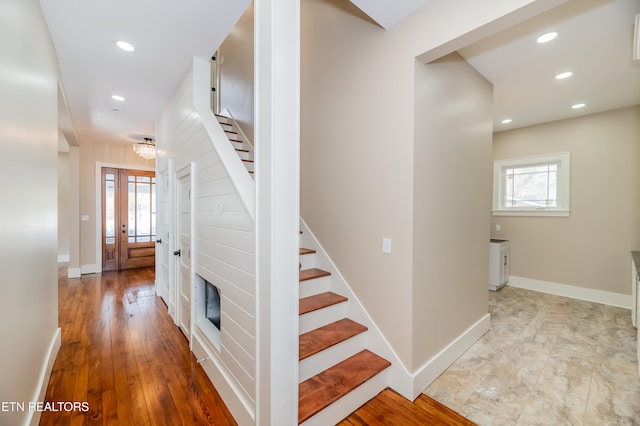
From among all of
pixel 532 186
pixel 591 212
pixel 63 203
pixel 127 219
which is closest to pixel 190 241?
pixel 127 219

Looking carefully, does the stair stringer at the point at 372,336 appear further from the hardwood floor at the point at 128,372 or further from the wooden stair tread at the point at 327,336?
the hardwood floor at the point at 128,372

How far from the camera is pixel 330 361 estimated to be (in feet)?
6.73

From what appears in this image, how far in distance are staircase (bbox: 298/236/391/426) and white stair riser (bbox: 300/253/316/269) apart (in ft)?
0.78

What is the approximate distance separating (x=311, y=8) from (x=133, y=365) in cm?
424

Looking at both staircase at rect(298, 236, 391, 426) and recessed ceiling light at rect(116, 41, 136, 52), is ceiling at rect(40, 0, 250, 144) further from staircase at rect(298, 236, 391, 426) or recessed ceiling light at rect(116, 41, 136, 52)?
staircase at rect(298, 236, 391, 426)

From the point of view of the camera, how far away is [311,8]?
315 centimetres

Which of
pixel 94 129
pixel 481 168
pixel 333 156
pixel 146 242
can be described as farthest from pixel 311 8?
pixel 146 242

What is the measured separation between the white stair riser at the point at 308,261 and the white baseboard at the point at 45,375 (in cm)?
214

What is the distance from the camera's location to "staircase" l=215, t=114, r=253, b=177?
365cm

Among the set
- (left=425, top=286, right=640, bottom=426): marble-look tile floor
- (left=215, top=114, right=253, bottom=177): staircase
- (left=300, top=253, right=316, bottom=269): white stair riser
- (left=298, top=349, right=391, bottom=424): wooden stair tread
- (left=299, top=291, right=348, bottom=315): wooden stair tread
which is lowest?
(left=425, top=286, right=640, bottom=426): marble-look tile floor

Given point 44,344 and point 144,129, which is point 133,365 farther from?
point 144,129

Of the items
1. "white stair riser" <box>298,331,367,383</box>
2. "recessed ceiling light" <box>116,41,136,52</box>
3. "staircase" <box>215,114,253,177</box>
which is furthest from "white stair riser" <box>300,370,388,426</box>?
"recessed ceiling light" <box>116,41,136,52</box>

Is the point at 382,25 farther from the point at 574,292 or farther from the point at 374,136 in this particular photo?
the point at 574,292

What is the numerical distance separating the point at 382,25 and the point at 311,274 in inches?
89.7
